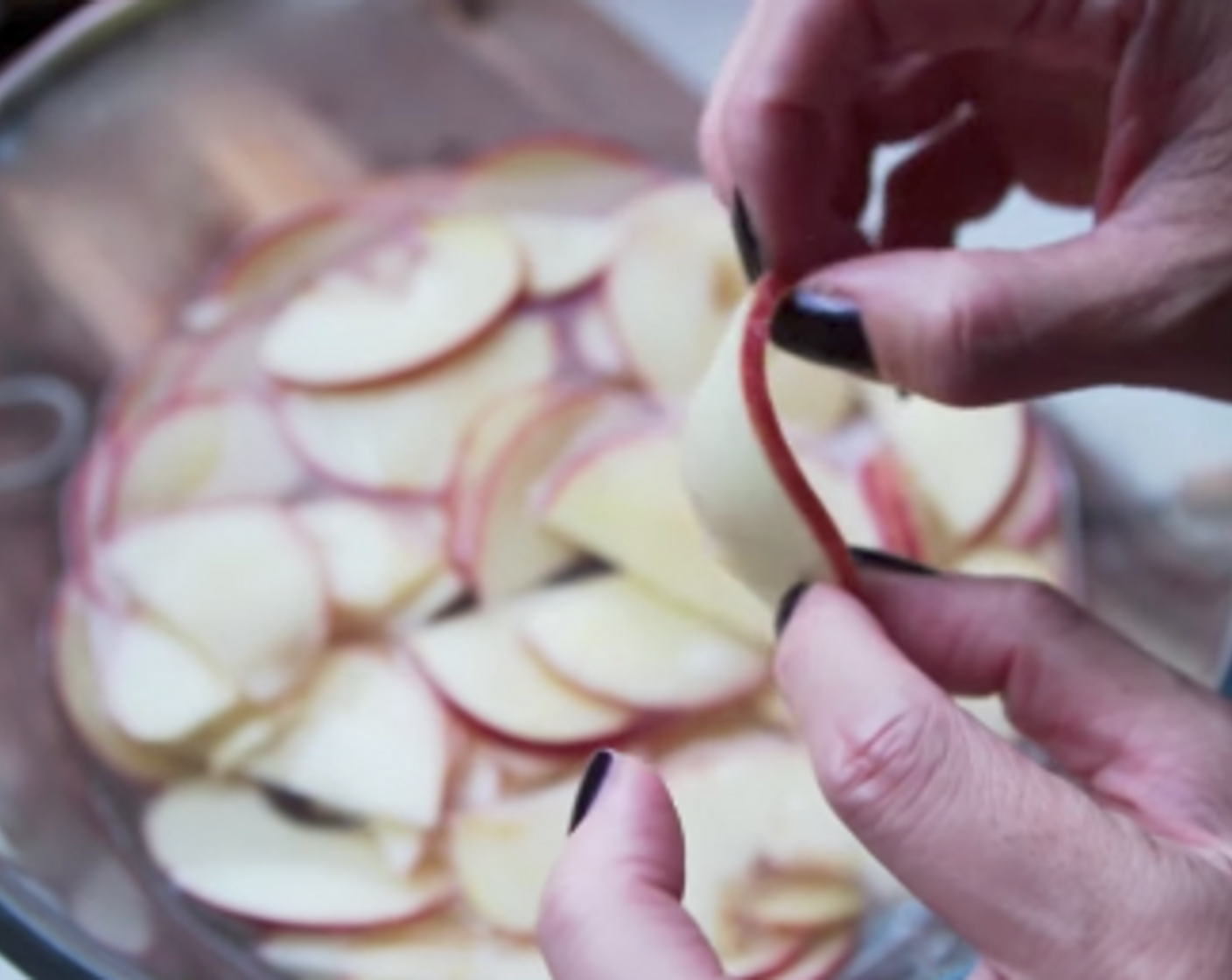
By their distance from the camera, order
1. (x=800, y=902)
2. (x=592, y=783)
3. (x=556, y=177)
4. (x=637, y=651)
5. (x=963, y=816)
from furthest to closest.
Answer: (x=556, y=177) < (x=637, y=651) < (x=800, y=902) < (x=592, y=783) < (x=963, y=816)

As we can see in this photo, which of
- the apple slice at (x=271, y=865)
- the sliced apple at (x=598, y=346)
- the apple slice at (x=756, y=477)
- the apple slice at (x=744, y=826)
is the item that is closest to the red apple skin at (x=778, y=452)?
the apple slice at (x=756, y=477)

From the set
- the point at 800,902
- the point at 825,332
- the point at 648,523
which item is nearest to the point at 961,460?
the point at 648,523

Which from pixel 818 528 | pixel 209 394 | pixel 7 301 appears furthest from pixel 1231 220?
pixel 7 301

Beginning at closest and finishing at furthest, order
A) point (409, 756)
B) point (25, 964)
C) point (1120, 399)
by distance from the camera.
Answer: point (25, 964) < point (409, 756) < point (1120, 399)

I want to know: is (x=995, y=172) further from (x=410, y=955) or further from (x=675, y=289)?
(x=410, y=955)

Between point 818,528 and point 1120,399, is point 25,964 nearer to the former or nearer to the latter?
point 818,528

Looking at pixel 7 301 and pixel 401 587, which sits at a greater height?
pixel 7 301
